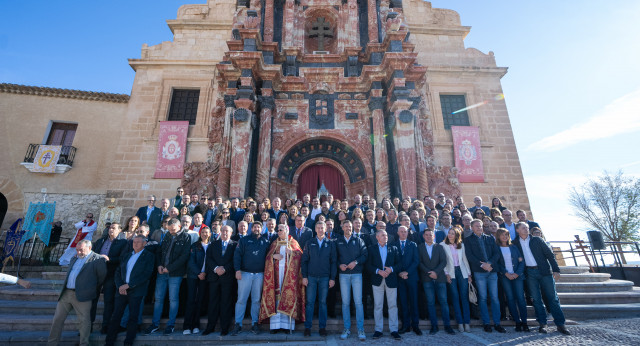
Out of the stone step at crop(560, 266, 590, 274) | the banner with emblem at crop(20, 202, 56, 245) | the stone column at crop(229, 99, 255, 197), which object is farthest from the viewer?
the banner with emblem at crop(20, 202, 56, 245)

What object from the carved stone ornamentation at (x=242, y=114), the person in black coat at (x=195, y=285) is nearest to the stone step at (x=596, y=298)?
the person in black coat at (x=195, y=285)

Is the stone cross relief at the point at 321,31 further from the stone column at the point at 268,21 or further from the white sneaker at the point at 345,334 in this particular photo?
the white sneaker at the point at 345,334

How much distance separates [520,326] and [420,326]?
1544mm

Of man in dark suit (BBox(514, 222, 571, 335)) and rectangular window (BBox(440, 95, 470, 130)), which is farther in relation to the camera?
rectangular window (BBox(440, 95, 470, 130))

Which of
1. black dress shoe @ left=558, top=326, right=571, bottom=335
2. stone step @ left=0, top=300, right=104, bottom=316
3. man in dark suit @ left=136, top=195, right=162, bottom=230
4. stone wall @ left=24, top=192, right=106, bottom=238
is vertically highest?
stone wall @ left=24, top=192, right=106, bottom=238

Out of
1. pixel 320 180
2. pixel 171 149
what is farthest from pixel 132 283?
pixel 171 149

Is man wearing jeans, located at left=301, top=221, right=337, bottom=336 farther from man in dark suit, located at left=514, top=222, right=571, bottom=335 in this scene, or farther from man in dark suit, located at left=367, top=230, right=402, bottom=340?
man in dark suit, located at left=514, top=222, right=571, bottom=335

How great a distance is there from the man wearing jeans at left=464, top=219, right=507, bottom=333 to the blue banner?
1368 centimetres

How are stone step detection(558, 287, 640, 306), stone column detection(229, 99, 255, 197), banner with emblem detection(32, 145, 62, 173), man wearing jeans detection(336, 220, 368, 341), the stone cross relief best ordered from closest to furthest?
man wearing jeans detection(336, 220, 368, 341) → stone step detection(558, 287, 640, 306) → stone column detection(229, 99, 255, 197) → banner with emblem detection(32, 145, 62, 173) → the stone cross relief

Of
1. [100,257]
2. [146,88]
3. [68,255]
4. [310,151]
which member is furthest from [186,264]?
[146,88]

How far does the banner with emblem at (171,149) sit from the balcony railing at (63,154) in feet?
13.2

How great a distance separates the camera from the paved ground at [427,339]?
13.1 feet

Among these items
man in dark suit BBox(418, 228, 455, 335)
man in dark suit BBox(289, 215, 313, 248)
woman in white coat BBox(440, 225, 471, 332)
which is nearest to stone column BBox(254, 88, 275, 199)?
man in dark suit BBox(289, 215, 313, 248)

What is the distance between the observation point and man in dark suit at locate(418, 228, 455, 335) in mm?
Answer: 4531
